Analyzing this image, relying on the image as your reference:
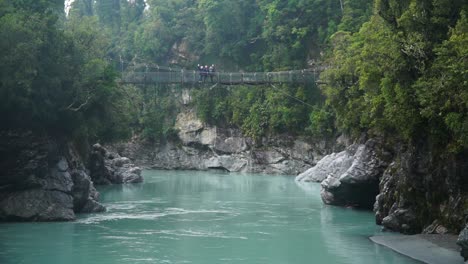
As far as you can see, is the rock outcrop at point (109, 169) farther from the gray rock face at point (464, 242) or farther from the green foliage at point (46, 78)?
the gray rock face at point (464, 242)

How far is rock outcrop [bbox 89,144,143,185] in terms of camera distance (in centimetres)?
3522

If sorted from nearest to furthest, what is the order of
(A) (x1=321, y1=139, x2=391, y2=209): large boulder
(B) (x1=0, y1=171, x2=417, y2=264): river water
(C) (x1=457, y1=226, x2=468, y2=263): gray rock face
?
1. (C) (x1=457, y1=226, x2=468, y2=263): gray rock face
2. (B) (x1=0, y1=171, x2=417, y2=264): river water
3. (A) (x1=321, y1=139, x2=391, y2=209): large boulder

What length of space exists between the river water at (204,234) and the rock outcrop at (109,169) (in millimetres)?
6313

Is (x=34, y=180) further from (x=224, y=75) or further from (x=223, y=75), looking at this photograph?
(x=223, y=75)

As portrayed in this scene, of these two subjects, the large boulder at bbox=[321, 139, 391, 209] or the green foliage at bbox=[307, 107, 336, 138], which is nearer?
the large boulder at bbox=[321, 139, 391, 209]

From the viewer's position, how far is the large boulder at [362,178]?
22.3 metres

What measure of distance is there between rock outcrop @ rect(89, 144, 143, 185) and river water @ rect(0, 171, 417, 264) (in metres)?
6.31

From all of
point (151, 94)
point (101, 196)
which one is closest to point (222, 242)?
point (101, 196)

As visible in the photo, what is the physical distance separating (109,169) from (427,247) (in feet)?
81.3

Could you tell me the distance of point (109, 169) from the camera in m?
37.3

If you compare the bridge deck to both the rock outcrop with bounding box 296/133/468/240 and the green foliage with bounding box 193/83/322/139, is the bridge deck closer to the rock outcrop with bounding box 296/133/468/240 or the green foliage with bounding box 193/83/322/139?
the green foliage with bounding box 193/83/322/139

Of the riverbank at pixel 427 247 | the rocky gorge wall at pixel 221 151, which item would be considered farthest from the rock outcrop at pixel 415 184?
Answer: the rocky gorge wall at pixel 221 151

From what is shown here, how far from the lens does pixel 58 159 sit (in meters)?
21.6

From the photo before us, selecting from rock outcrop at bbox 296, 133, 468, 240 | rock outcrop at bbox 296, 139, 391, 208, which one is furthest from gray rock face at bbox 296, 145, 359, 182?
rock outcrop at bbox 296, 133, 468, 240
